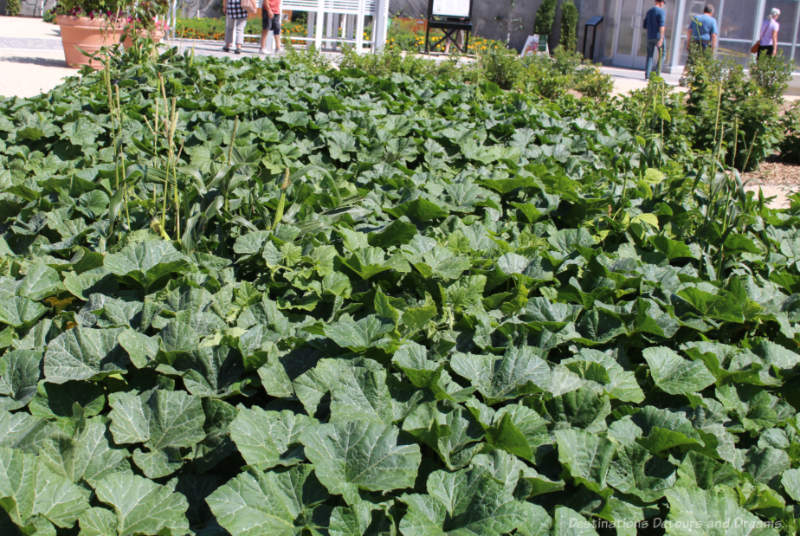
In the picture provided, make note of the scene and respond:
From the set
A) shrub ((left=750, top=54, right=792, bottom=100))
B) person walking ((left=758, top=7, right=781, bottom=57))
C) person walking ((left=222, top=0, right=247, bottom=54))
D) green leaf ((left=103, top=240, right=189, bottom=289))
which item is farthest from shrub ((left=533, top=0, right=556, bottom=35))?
green leaf ((left=103, top=240, right=189, bottom=289))

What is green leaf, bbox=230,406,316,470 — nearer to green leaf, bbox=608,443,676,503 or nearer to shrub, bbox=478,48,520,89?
green leaf, bbox=608,443,676,503

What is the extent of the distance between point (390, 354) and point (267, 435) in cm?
38

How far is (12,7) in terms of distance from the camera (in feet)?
90.6

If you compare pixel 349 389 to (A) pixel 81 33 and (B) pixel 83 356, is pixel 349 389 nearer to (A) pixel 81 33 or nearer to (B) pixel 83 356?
(B) pixel 83 356

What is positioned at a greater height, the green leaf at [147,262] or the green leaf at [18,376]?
the green leaf at [147,262]

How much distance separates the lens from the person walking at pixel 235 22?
12906mm

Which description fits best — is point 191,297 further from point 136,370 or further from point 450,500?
point 450,500

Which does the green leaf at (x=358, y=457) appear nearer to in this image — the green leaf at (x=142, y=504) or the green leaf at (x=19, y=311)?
the green leaf at (x=142, y=504)

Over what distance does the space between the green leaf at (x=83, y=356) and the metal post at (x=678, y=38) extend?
65.3 ft

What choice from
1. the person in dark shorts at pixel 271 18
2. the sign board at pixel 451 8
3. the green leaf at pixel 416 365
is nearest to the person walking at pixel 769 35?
the sign board at pixel 451 8

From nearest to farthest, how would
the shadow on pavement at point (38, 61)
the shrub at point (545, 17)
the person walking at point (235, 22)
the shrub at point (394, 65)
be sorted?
1. the shrub at point (394, 65)
2. the shadow on pavement at point (38, 61)
3. the person walking at point (235, 22)
4. the shrub at point (545, 17)

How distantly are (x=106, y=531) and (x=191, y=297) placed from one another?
794mm

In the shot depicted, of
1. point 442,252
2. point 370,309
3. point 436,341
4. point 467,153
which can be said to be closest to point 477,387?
point 436,341

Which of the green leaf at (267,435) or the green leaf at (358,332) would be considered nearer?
the green leaf at (267,435)
